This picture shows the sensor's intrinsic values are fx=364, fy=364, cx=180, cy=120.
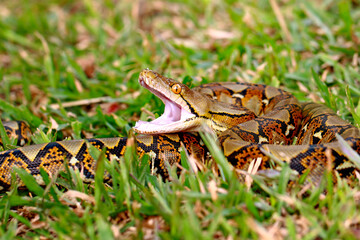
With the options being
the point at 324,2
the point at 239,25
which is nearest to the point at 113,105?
the point at 239,25

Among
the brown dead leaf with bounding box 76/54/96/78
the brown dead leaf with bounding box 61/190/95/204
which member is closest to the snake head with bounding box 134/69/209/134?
the brown dead leaf with bounding box 61/190/95/204

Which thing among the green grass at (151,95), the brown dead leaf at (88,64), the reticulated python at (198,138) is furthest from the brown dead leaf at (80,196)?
the brown dead leaf at (88,64)

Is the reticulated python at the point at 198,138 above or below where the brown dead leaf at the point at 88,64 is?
below

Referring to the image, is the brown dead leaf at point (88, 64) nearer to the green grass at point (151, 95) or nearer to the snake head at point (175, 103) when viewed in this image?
the green grass at point (151, 95)

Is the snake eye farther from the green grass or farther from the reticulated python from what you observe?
the green grass

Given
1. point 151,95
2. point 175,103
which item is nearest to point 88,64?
point 151,95

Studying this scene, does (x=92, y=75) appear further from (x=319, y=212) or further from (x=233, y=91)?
(x=319, y=212)
